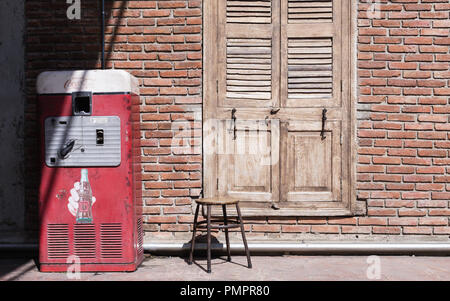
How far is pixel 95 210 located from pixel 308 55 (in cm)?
277

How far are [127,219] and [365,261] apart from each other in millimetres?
2451

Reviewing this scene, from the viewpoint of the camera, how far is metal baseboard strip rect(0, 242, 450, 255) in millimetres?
4879

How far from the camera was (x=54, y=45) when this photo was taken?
5.05m

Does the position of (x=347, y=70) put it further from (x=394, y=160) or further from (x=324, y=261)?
(x=324, y=261)

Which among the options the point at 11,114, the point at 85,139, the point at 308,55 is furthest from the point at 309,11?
the point at 11,114

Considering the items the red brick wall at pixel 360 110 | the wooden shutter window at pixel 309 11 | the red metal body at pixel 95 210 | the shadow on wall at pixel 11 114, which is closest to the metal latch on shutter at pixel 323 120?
the red brick wall at pixel 360 110

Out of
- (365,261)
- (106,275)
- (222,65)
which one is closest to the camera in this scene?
(106,275)

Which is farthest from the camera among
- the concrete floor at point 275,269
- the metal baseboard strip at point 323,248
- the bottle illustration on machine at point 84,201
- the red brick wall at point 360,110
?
the red brick wall at point 360,110

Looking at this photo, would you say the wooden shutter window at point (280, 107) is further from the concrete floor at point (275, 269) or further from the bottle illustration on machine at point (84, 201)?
the bottle illustration on machine at point (84, 201)

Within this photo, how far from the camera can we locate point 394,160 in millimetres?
4996

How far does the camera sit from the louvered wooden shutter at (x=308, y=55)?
5.04 m

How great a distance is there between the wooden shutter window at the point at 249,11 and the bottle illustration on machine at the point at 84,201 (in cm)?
229

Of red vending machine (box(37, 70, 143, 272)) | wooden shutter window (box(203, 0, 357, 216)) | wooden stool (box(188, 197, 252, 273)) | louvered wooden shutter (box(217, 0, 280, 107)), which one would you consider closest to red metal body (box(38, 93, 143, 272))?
red vending machine (box(37, 70, 143, 272))

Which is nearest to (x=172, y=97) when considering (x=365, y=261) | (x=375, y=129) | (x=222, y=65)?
(x=222, y=65)
